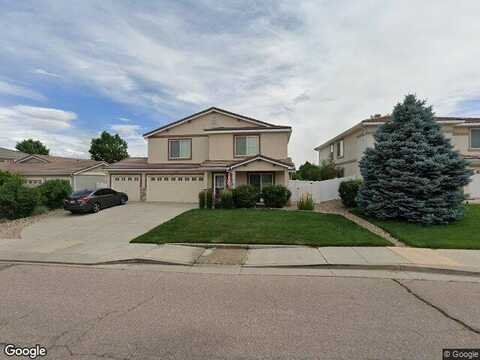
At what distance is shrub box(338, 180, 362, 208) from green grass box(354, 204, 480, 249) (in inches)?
142

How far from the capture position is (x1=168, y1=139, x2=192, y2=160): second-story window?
2291 cm

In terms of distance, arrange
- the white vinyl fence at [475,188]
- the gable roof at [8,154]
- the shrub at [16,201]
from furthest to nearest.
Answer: the gable roof at [8,154]
the white vinyl fence at [475,188]
the shrub at [16,201]

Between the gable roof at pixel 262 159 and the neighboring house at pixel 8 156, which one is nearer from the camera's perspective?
the gable roof at pixel 262 159

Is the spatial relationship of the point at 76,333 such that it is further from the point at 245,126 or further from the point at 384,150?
the point at 245,126

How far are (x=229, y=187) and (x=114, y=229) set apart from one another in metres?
8.36

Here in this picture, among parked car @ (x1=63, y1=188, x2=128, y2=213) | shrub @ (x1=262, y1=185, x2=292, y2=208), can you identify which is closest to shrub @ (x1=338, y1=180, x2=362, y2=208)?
shrub @ (x1=262, y1=185, x2=292, y2=208)

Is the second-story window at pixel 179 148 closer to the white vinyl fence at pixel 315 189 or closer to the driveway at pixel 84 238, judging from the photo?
the driveway at pixel 84 238

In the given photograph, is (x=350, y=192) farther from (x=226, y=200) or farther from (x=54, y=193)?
(x=54, y=193)

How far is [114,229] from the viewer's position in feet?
39.0

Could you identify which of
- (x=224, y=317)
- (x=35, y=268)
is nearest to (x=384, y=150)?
(x=224, y=317)

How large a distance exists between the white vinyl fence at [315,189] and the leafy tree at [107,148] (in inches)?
1481

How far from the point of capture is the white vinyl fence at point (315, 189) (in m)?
19.3

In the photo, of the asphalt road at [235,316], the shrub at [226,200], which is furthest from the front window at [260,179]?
the asphalt road at [235,316]

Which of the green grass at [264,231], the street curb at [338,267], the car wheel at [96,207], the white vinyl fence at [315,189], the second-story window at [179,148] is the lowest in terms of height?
the street curb at [338,267]
